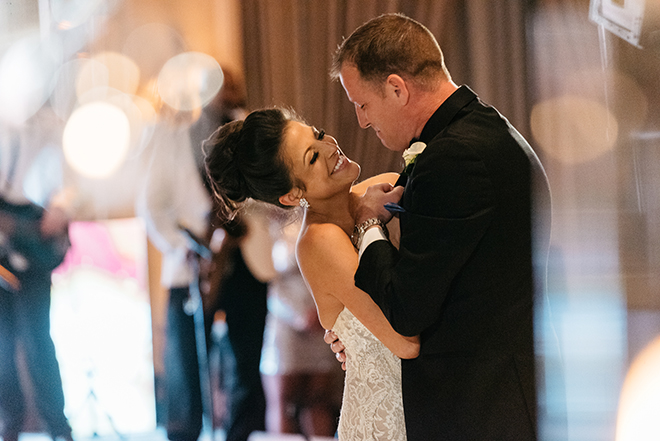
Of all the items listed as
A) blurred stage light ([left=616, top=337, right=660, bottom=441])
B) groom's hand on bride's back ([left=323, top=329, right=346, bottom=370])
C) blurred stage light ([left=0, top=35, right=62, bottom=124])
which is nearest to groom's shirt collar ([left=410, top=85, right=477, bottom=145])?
groom's hand on bride's back ([left=323, top=329, right=346, bottom=370])

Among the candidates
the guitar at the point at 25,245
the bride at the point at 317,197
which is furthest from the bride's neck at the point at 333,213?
the guitar at the point at 25,245

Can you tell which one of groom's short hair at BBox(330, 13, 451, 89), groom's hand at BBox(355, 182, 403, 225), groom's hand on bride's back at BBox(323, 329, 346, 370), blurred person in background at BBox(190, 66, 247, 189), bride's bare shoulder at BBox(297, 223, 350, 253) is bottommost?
groom's hand on bride's back at BBox(323, 329, 346, 370)

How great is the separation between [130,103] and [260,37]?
1.15 m

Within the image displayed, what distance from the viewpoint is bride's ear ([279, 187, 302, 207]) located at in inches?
67.7

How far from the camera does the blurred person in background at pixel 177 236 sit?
11.4 ft

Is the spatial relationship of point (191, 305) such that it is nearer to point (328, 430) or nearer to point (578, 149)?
point (328, 430)

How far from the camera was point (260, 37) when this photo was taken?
138 inches

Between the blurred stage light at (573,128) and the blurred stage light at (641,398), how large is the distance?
1113 millimetres

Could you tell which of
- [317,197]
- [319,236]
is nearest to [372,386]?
[319,236]

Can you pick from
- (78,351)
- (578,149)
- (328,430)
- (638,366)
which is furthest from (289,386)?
(578,149)

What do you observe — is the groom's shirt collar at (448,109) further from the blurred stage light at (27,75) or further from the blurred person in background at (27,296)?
the blurred stage light at (27,75)

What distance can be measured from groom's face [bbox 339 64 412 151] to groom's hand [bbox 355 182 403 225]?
0.11m

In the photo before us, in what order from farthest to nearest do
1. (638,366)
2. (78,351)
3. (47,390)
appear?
(78,351)
(47,390)
(638,366)

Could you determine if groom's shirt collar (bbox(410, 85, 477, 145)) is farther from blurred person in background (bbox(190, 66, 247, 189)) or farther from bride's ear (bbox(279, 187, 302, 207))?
blurred person in background (bbox(190, 66, 247, 189))
